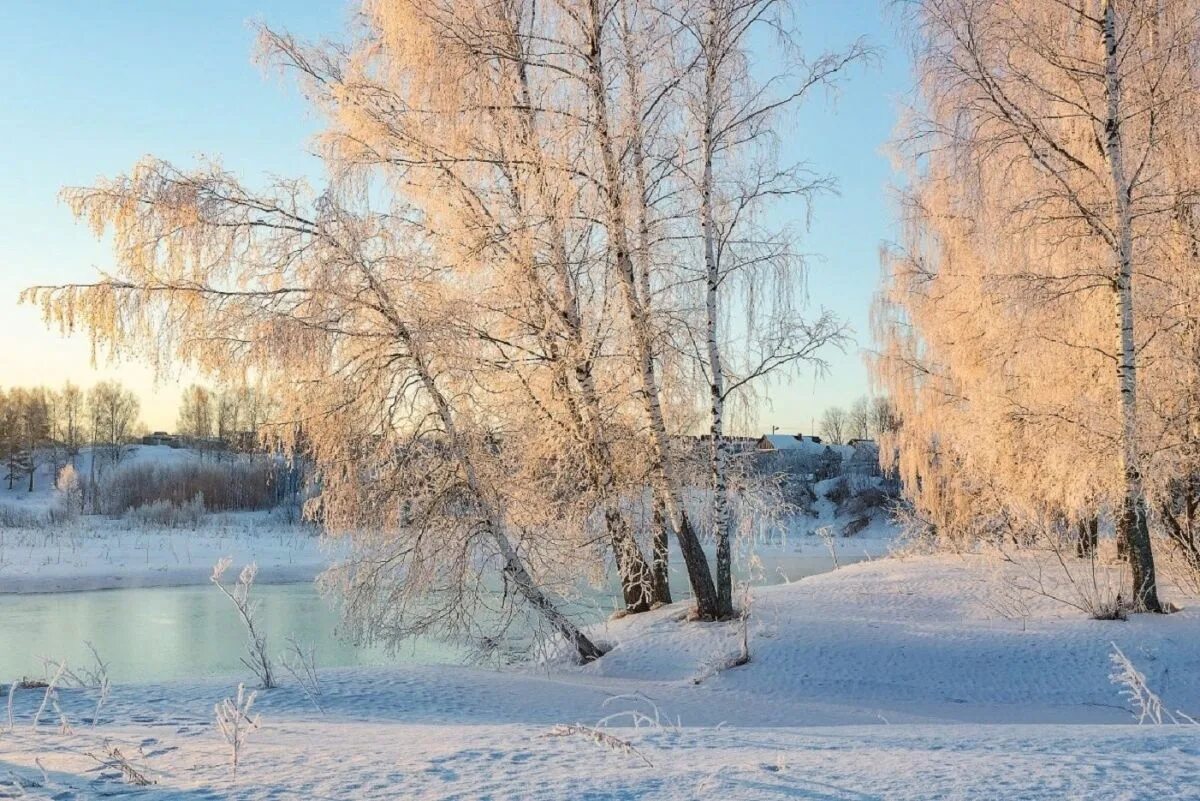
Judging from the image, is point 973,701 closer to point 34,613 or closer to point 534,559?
point 534,559

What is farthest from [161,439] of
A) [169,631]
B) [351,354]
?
[351,354]

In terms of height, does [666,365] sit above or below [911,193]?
below

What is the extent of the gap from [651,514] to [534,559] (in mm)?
1395

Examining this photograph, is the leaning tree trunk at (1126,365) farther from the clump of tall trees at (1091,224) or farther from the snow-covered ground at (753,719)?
the snow-covered ground at (753,719)

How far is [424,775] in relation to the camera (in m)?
3.23

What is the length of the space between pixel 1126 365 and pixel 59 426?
69601mm

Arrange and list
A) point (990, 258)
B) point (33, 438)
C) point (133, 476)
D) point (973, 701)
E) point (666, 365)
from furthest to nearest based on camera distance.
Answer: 1. point (33, 438)
2. point (133, 476)
3. point (990, 258)
4. point (666, 365)
5. point (973, 701)

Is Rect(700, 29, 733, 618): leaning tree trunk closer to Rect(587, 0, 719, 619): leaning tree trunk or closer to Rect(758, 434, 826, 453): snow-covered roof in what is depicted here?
Rect(587, 0, 719, 619): leaning tree trunk

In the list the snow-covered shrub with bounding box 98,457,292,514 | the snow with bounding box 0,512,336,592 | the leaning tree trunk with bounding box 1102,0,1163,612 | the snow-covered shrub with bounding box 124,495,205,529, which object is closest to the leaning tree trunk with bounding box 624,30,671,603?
the leaning tree trunk with bounding box 1102,0,1163,612

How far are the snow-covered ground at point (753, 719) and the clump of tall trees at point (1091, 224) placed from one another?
165cm

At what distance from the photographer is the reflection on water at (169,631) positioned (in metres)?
10.4

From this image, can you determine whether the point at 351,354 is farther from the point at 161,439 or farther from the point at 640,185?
the point at 161,439

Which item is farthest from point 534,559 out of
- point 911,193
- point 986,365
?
point 911,193

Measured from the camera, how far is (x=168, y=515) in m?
32.2
